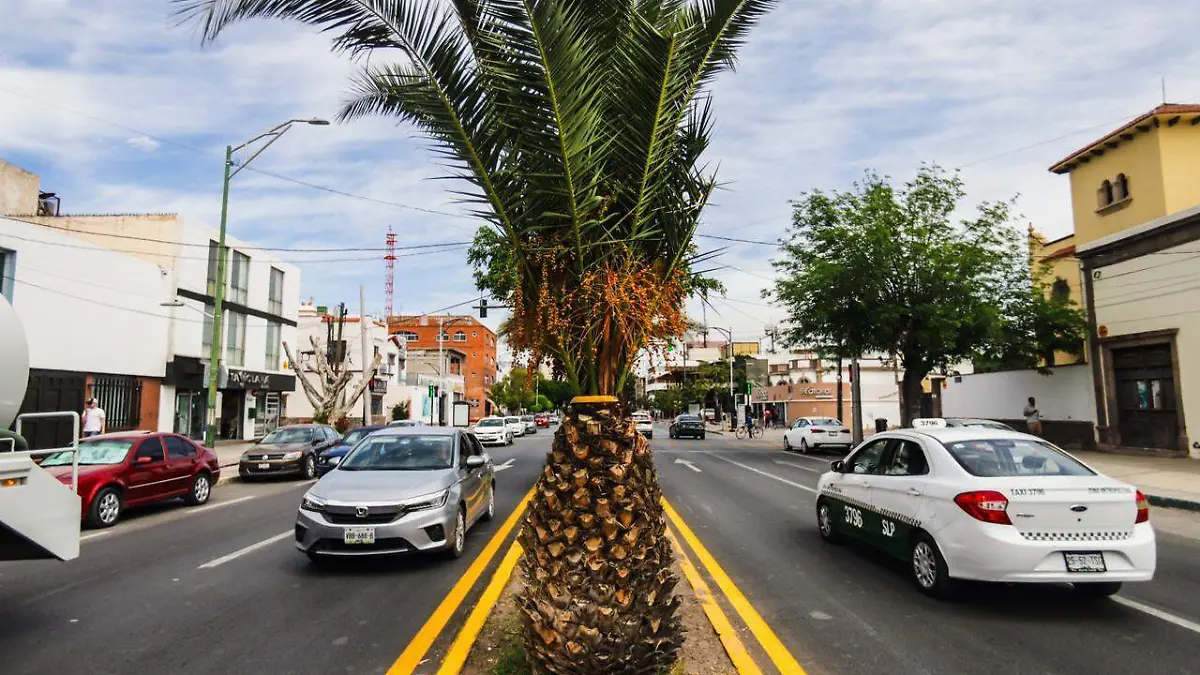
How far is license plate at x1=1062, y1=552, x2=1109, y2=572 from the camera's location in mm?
5457

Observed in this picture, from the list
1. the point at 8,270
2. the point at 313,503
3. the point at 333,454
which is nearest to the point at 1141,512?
the point at 313,503

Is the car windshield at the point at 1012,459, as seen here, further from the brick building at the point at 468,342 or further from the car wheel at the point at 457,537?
the brick building at the point at 468,342

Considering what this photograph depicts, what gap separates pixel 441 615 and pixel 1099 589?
5875 millimetres

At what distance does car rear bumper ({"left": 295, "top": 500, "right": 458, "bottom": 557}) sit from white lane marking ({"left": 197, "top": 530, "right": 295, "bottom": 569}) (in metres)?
1.48

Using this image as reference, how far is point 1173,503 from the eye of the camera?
38.8 feet

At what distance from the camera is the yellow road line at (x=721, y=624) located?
14.7ft

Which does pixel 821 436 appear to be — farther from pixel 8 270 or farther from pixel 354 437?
pixel 8 270

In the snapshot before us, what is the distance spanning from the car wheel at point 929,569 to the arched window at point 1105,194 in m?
23.1

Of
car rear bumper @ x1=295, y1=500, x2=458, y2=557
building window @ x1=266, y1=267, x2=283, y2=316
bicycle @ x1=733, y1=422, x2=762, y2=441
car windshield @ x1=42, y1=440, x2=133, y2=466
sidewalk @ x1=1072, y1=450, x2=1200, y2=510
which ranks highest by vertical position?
building window @ x1=266, y1=267, x2=283, y2=316

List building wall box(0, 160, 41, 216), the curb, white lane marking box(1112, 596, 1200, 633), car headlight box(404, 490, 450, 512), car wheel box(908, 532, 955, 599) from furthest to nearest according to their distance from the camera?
building wall box(0, 160, 41, 216) → the curb → car headlight box(404, 490, 450, 512) → car wheel box(908, 532, 955, 599) → white lane marking box(1112, 596, 1200, 633)

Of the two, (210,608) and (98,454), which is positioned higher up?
(98,454)

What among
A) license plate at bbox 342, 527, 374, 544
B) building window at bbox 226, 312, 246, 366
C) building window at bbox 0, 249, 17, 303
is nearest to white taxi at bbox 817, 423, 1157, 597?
license plate at bbox 342, 527, 374, 544

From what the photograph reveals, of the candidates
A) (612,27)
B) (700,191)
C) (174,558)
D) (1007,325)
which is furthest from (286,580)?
(1007,325)

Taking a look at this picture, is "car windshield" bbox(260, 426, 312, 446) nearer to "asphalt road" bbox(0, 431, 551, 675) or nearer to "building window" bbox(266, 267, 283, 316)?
"asphalt road" bbox(0, 431, 551, 675)
